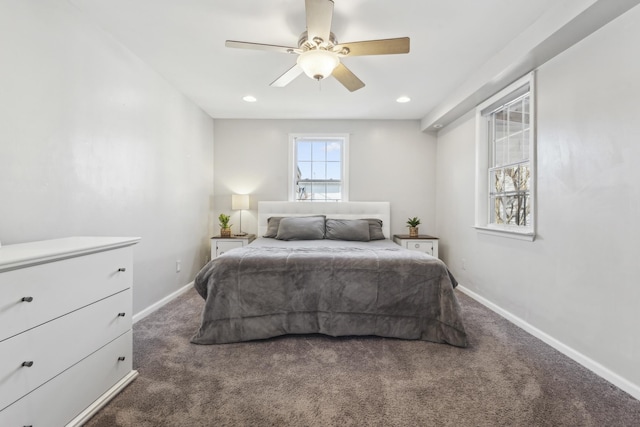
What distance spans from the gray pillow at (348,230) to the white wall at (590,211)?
65.0 inches

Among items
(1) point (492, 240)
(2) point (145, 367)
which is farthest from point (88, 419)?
(1) point (492, 240)

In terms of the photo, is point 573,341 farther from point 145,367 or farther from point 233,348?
point 145,367

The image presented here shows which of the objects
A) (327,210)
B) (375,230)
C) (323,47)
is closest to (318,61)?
(323,47)

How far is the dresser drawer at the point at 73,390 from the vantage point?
1.14m

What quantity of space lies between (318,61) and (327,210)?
263 centimetres

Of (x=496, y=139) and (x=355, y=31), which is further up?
(x=355, y=31)

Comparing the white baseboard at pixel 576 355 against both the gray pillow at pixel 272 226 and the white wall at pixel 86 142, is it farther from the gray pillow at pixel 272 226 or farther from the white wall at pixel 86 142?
the white wall at pixel 86 142

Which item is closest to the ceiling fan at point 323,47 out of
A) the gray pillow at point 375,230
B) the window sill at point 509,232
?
the window sill at point 509,232

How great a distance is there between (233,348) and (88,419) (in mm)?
897

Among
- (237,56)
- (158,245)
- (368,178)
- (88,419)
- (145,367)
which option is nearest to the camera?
(88,419)

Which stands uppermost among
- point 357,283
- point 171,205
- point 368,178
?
point 368,178

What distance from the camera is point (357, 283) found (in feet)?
7.54

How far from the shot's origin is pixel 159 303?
300 centimetres

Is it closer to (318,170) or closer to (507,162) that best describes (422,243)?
(507,162)
